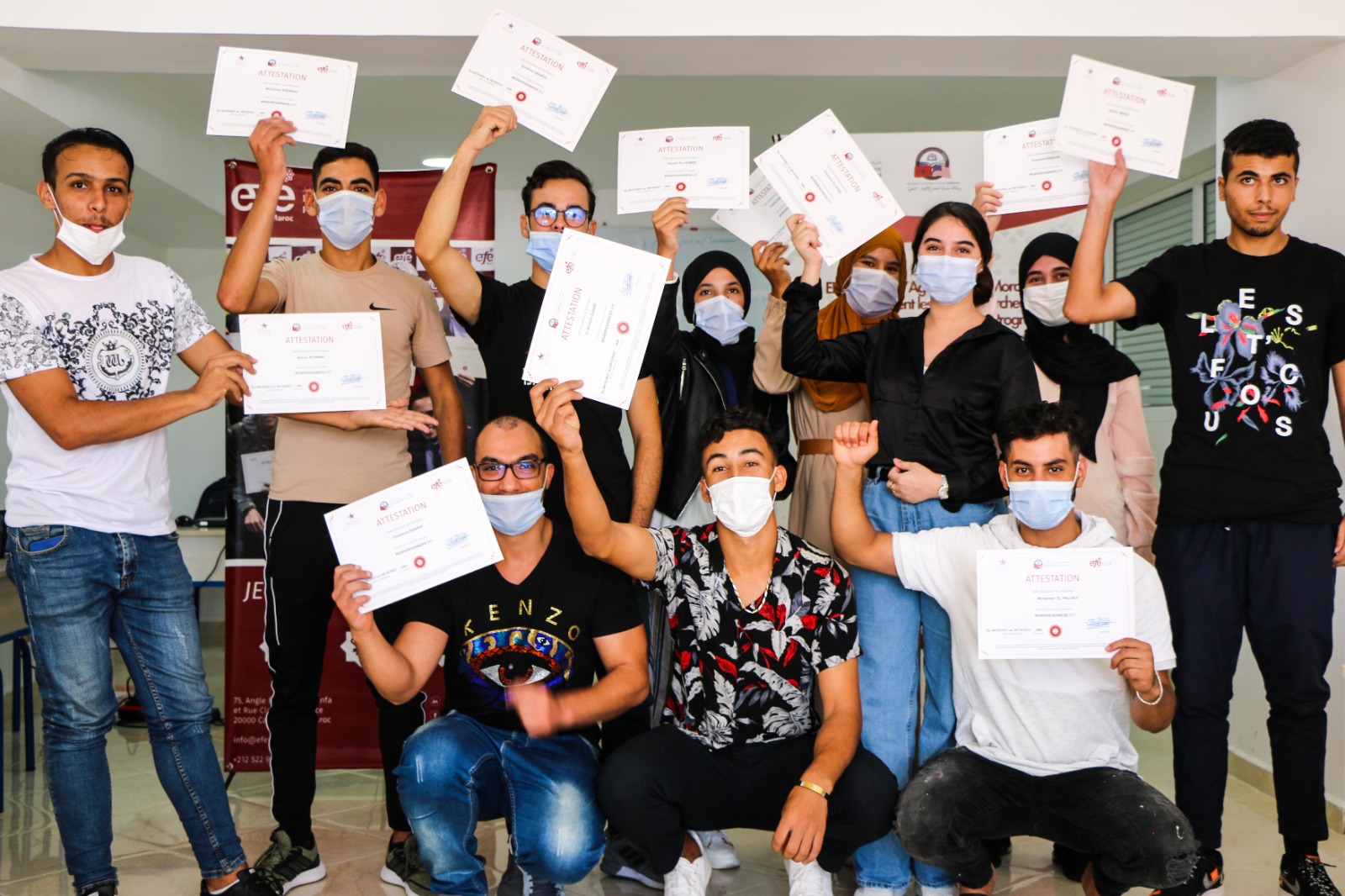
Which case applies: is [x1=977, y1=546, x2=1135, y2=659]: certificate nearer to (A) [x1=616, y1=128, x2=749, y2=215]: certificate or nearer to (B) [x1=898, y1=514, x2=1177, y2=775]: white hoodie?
(B) [x1=898, y1=514, x2=1177, y2=775]: white hoodie

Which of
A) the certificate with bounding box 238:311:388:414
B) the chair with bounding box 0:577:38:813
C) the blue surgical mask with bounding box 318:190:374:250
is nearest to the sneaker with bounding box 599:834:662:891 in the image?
the certificate with bounding box 238:311:388:414

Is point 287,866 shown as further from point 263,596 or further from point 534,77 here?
point 534,77

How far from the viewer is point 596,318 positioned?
2586 millimetres

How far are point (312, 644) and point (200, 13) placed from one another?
1.94 meters

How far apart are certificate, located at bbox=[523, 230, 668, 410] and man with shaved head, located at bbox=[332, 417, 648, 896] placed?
183mm

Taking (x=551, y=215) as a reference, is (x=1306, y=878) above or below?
below

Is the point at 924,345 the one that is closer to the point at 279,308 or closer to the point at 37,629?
the point at 279,308

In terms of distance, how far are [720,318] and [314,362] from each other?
1182 millimetres

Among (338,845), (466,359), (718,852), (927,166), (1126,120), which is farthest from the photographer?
(927,166)

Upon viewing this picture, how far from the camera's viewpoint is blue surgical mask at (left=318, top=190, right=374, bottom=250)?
2.84m

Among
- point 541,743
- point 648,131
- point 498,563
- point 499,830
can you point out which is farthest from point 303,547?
point 648,131

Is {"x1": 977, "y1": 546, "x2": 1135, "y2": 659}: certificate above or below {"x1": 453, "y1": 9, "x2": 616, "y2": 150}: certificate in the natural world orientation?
below

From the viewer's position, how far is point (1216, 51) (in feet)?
11.5

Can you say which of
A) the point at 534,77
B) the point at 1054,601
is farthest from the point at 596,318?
the point at 1054,601
